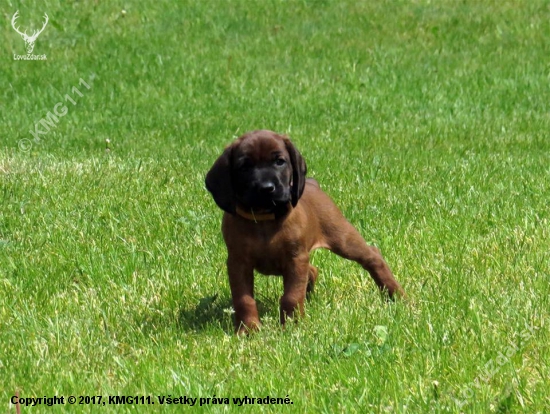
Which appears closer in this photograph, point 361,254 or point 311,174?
point 361,254

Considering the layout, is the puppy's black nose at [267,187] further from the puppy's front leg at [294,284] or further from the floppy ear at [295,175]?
the puppy's front leg at [294,284]

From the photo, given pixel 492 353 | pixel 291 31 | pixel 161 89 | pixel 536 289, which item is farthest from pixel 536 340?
pixel 291 31

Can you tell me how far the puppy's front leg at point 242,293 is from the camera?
500cm

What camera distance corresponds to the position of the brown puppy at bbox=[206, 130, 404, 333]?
4.93 m

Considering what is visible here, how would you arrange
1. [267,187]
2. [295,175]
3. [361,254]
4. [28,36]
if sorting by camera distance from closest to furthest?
[267,187] < [295,175] < [361,254] < [28,36]

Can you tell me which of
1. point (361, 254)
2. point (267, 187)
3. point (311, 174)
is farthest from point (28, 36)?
point (267, 187)

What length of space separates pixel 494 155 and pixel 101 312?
575cm

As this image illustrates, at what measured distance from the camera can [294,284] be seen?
5031 mm

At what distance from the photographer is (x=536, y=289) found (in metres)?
5.34

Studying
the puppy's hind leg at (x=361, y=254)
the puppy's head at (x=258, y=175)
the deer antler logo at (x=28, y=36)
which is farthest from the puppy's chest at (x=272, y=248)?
the deer antler logo at (x=28, y=36)

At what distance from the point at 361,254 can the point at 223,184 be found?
1.04 metres

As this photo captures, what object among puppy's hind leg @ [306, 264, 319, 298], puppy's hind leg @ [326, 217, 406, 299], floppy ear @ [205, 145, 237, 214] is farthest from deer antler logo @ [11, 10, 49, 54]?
floppy ear @ [205, 145, 237, 214]

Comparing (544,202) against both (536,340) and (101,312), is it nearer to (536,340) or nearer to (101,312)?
(536,340)

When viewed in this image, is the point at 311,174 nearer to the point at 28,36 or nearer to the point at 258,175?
the point at 258,175
